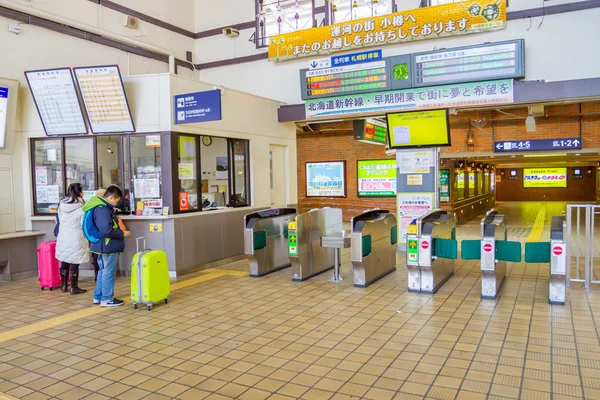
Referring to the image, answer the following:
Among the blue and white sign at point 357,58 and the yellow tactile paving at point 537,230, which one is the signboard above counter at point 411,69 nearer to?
the blue and white sign at point 357,58

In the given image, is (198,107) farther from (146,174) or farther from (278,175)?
(278,175)

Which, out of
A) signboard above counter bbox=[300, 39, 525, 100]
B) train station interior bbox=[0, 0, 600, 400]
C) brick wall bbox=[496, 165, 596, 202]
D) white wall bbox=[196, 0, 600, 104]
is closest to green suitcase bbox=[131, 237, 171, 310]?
train station interior bbox=[0, 0, 600, 400]

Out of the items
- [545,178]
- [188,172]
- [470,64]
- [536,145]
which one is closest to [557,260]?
[470,64]

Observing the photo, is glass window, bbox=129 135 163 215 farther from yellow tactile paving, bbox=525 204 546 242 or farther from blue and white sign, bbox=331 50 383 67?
yellow tactile paving, bbox=525 204 546 242

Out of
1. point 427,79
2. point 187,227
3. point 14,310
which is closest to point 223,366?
point 14,310

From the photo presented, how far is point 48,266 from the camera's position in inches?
269

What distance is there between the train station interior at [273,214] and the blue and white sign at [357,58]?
0.04m

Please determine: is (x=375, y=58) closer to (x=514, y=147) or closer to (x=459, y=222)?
(x=514, y=147)

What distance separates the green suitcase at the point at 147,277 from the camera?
5.60 metres

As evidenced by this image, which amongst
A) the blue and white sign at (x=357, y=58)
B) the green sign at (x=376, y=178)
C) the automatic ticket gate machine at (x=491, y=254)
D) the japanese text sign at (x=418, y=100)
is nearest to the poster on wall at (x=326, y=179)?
the green sign at (x=376, y=178)

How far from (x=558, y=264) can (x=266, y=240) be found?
4.38m

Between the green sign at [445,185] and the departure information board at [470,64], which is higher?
the departure information board at [470,64]

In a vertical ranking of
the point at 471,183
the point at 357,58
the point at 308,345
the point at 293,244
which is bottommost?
the point at 308,345

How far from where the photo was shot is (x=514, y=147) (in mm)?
11445
